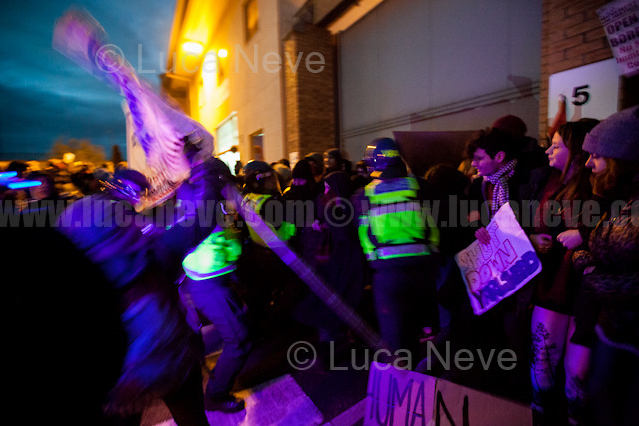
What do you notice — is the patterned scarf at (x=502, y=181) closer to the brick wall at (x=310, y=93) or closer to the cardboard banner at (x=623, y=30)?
the cardboard banner at (x=623, y=30)

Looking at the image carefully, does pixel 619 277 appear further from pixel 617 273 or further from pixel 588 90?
pixel 588 90

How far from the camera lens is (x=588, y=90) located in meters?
3.50

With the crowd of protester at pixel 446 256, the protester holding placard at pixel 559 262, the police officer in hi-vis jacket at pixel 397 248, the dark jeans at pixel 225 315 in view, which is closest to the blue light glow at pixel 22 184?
Answer: the crowd of protester at pixel 446 256

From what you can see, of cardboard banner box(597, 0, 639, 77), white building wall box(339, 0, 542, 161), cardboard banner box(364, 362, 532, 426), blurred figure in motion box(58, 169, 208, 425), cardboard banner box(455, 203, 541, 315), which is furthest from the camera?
white building wall box(339, 0, 542, 161)

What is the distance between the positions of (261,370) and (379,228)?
6.36 ft

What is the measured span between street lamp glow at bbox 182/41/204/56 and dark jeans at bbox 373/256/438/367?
56.7 ft

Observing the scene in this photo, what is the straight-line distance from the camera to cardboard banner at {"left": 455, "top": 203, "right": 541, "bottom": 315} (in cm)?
218

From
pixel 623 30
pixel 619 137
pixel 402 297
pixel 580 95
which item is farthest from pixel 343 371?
pixel 623 30

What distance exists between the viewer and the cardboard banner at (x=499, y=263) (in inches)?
85.7

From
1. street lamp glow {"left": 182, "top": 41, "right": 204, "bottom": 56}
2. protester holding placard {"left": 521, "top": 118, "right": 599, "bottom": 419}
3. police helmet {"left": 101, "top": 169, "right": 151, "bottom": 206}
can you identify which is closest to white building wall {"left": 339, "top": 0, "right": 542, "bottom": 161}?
protester holding placard {"left": 521, "top": 118, "right": 599, "bottom": 419}

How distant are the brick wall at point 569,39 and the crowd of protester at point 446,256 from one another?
1.11 m

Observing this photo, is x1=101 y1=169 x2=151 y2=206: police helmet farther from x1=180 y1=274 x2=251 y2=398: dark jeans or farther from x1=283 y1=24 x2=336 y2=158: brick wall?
x1=283 y1=24 x2=336 y2=158: brick wall

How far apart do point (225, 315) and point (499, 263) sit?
6.93ft

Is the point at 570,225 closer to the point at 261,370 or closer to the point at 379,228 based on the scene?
the point at 379,228
